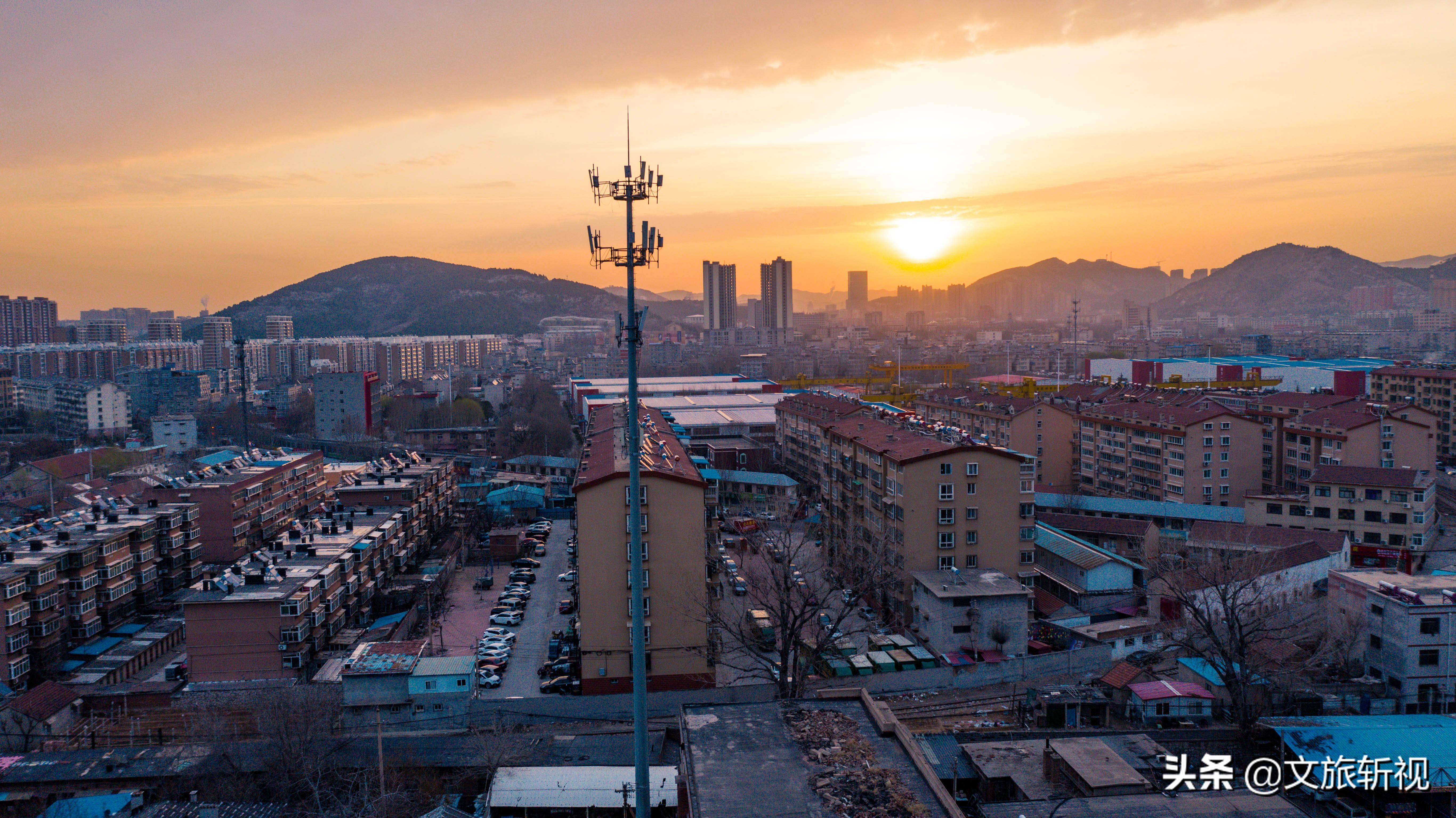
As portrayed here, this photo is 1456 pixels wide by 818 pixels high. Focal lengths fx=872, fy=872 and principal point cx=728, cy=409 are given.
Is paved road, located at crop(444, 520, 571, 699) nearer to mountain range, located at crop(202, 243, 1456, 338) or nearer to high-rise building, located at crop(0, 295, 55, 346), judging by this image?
high-rise building, located at crop(0, 295, 55, 346)

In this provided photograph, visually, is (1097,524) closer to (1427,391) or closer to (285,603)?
(285,603)

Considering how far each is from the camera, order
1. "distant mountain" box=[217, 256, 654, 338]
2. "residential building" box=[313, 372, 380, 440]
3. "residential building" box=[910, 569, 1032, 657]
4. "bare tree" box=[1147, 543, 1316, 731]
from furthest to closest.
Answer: "distant mountain" box=[217, 256, 654, 338] < "residential building" box=[313, 372, 380, 440] < "residential building" box=[910, 569, 1032, 657] < "bare tree" box=[1147, 543, 1316, 731]

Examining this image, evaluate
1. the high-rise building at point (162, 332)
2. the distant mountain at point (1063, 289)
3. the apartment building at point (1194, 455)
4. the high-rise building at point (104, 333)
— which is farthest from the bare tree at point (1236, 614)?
the distant mountain at point (1063, 289)

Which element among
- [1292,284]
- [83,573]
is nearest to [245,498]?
[83,573]

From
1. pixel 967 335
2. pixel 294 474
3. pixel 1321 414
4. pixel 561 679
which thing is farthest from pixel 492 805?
pixel 967 335

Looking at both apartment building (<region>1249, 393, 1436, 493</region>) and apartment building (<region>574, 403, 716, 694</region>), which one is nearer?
apartment building (<region>574, 403, 716, 694</region>)

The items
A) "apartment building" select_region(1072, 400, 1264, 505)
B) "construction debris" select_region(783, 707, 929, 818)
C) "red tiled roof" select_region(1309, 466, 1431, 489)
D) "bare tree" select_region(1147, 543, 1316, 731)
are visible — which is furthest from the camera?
"apartment building" select_region(1072, 400, 1264, 505)

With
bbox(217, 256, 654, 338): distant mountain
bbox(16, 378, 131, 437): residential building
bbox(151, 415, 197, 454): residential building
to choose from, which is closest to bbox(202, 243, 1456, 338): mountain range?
bbox(217, 256, 654, 338): distant mountain
